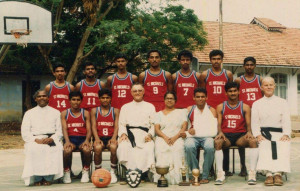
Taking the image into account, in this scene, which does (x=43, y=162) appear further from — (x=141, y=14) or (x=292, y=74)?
(x=292, y=74)

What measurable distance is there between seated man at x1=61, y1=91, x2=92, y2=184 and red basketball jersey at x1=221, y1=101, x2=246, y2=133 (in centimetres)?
247

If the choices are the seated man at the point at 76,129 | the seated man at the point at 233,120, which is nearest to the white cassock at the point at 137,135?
the seated man at the point at 76,129

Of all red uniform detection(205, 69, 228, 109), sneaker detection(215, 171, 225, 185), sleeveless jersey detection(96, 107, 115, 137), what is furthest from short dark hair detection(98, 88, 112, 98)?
sneaker detection(215, 171, 225, 185)

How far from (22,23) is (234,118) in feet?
20.7

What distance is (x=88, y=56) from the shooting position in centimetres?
2039

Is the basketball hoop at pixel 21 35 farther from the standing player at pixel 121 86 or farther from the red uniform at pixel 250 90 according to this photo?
the red uniform at pixel 250 90

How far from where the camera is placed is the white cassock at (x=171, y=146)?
7.82 m

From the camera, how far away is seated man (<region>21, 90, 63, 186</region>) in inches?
309

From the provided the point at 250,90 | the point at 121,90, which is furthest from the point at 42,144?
the point at 250,90

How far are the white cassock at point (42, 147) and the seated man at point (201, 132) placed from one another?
2268 mm

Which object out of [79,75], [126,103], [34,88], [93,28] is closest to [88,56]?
[93,28]

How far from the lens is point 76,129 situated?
8.32 metres

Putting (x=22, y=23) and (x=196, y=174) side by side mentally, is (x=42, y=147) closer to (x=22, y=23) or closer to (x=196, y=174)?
(x=196, y=174)

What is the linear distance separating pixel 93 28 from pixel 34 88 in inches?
367
